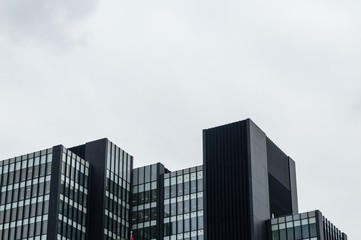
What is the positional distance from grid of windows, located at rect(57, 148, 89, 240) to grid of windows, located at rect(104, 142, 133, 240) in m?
4.00

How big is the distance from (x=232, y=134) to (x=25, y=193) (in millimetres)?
37806

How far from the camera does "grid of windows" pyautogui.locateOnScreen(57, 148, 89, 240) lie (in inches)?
5610

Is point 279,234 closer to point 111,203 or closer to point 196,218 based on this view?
point 196,218

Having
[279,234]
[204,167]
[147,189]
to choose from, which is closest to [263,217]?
[279,234]

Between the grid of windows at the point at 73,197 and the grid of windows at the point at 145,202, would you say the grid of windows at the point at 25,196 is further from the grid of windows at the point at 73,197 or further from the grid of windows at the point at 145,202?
the grid of windows at the point at 145,202

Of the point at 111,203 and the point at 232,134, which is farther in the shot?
the point at 111,203

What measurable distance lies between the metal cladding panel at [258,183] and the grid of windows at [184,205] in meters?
13.2

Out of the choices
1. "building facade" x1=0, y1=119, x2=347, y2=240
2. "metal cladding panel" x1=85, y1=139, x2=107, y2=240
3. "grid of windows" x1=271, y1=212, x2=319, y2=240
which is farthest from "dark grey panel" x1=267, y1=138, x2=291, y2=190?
"metal cladding panel" x1=85, y1=139, x2=107, y2=240

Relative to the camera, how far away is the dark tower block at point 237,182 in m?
132

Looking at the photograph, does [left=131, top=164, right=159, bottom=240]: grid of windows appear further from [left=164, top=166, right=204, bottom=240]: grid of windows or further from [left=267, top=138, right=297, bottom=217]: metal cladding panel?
[left=267, top=138, right=297, bottom=217]: metal cladding panel

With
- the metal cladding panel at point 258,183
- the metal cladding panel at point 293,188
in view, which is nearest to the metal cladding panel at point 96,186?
the metal cladding panel at point 258,183

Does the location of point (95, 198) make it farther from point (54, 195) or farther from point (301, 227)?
point (301, 227)

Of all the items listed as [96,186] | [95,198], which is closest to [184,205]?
[95,198]

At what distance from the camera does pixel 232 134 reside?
140 m
